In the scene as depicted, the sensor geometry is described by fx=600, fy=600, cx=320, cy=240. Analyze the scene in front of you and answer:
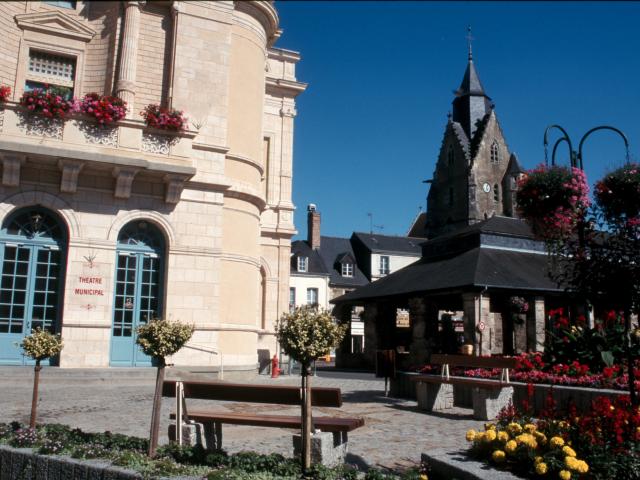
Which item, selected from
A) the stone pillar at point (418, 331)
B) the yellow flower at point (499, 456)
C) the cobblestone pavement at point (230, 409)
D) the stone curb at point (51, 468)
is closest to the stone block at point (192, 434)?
the cobblestone pavement at point (230, 409)

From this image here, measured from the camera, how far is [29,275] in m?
13.9

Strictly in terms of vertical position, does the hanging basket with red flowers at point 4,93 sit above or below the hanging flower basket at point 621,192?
above

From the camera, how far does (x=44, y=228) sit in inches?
558

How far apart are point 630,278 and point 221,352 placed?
36.8 ft

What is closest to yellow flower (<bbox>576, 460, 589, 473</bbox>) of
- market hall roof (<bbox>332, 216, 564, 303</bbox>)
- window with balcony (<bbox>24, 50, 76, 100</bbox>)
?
market hall roof (<bbox>332, 216, 564, 303</bbox>)

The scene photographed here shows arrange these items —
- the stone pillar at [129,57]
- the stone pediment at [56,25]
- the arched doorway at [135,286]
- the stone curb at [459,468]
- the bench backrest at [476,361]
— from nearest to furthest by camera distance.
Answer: the stone curb at [459,468]
the bench backrest at [476,361]
the arched doorway at [135,286]
the stone pillar at [129,57]
the stone pediment at [56,25]

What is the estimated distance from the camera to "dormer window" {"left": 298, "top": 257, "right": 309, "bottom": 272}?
4488 cm

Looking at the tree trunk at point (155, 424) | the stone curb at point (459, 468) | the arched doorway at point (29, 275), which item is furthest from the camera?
the arched doorway at point (29, 275)

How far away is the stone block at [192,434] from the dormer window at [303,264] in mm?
38067

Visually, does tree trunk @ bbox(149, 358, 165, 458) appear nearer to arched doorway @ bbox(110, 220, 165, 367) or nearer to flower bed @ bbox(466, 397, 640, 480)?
flower bed @ bbox(466, 397, 640, 480)

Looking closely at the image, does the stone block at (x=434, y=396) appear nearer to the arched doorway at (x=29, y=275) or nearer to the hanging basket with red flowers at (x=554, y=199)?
the hanging basket with red flowers at (x=554, y=199)

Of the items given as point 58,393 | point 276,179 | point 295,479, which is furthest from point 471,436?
point 276,179

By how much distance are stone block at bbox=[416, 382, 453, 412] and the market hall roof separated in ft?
27.9

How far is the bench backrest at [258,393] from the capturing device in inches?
240
